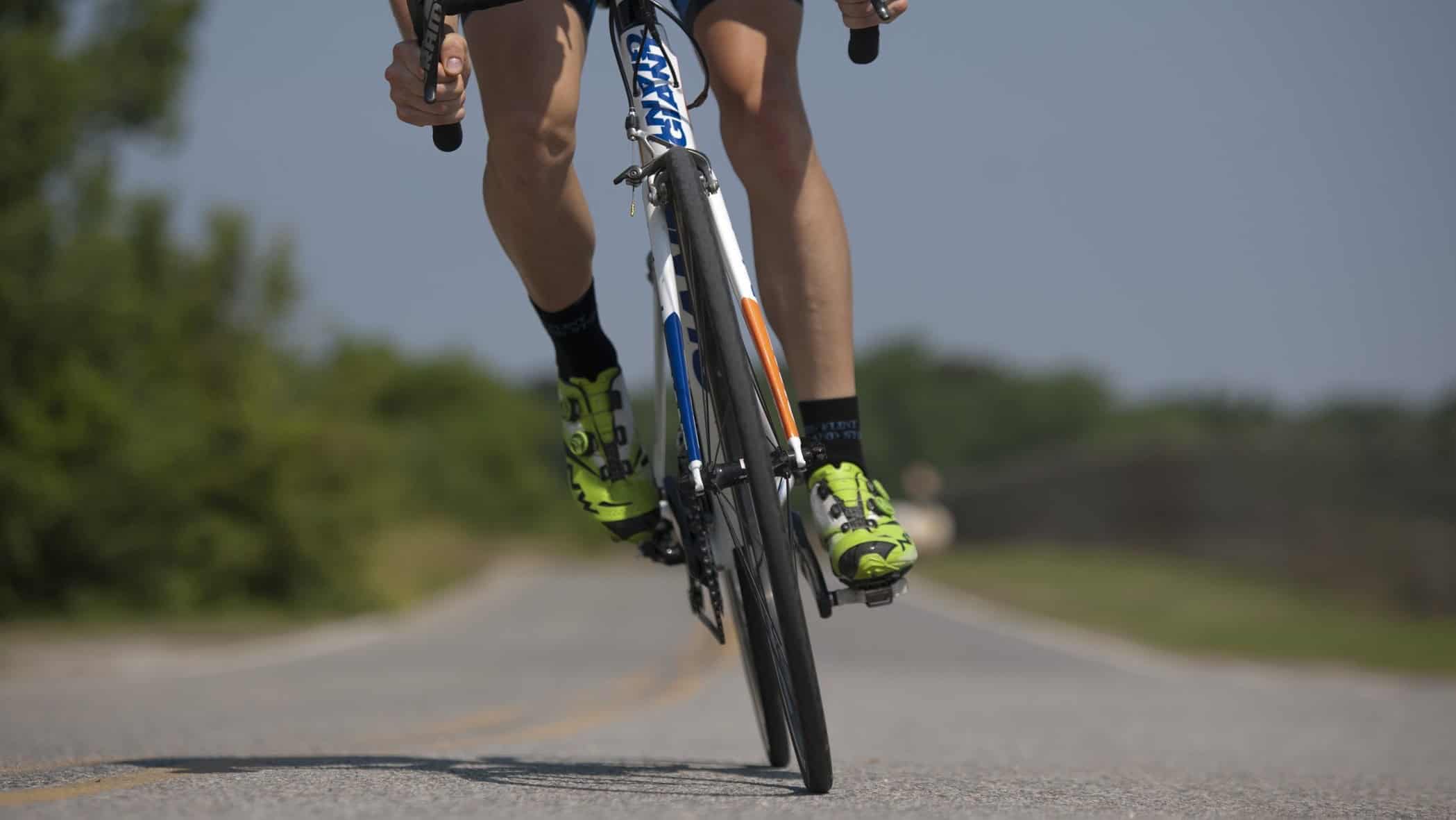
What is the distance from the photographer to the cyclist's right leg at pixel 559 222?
2998mm

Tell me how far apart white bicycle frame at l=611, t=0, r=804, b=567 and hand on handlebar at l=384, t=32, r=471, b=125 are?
0.34 m

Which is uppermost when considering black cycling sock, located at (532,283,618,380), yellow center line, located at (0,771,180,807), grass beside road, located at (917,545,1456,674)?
black cycling sock, located at (532,283,618,380)

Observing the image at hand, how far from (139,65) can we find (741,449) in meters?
18.6

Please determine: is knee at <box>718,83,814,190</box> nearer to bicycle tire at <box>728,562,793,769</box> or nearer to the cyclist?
the cyclist

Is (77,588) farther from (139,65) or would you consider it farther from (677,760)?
(677,760)

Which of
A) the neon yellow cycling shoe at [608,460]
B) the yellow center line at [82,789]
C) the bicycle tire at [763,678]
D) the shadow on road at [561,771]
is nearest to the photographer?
the yellow center line at [82,789]

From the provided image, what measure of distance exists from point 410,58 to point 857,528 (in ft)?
3.76

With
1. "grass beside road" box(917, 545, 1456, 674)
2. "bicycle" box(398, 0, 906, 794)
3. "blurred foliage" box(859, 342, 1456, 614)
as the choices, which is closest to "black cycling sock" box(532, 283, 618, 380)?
"bicycle" box(398, 0, 906, 794)

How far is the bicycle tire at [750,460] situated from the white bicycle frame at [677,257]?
44mm

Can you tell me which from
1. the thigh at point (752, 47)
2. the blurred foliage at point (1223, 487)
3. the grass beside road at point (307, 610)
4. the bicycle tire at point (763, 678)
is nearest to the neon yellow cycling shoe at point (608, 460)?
the bicycle tire at point (763, 678)

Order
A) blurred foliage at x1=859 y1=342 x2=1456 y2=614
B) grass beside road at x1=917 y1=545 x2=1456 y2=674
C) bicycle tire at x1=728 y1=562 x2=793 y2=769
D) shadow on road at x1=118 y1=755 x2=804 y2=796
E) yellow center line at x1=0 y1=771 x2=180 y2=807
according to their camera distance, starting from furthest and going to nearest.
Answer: blurred foliage at x1=859 y1=342 x2=1456 y2=614 < grass beside road at x1=917 y1=545 x2=1456 y2=674 < bicycle tire at x1=728 y1=562 x2=793 y2=769 < shadow on road at x1=118 y1=755 x2=804 y2=796 < yellow center line at x1=0 y1=771 x2=180 y2=807

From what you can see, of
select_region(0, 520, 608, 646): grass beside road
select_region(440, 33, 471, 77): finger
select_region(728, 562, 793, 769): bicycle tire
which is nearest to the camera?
select_region(440, 33, 471, 77): finger

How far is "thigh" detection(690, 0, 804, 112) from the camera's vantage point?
119 inches

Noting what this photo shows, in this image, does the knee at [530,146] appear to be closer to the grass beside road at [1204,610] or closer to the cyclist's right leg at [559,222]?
the cyclist's right leg at [559,222]
